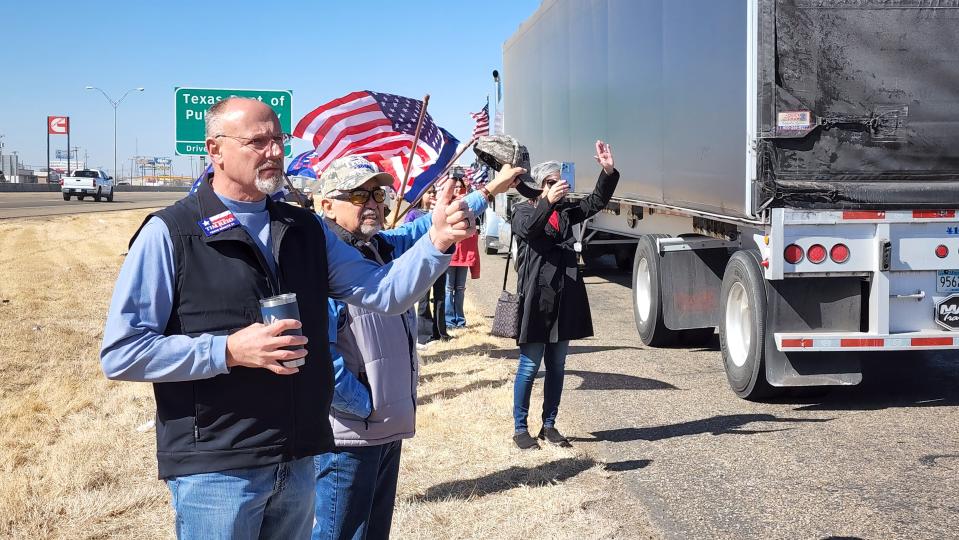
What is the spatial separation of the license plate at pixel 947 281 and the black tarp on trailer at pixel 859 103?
19.0 inches

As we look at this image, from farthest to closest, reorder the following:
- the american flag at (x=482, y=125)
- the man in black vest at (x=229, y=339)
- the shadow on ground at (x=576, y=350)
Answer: the american flag at (x=482, y=125)
the shadow on ground at (x=576, y=350)
the man in black vest at (x=229, y=339)

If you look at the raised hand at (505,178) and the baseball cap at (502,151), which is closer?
Result: the raised hand at (505,178)

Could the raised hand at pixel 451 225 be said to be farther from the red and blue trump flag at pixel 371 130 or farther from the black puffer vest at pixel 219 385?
the red and blue trump flag at pixel 371 130

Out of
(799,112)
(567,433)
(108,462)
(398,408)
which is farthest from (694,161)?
(398,408)

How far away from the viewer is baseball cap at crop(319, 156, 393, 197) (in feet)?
11.8

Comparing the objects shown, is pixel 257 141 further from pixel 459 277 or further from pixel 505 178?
pixel 459 277

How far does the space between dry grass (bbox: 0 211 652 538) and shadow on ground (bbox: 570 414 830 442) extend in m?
0.48

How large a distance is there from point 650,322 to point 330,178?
7314 mm

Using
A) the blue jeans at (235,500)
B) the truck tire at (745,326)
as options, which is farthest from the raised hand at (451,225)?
the truck tire at (745,326)

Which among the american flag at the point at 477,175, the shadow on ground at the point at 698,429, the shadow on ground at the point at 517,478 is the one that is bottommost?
the shadow on ground at the point at 517,478

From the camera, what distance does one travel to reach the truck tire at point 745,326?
7.42m

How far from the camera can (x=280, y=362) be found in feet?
7.86

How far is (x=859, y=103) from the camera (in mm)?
7332

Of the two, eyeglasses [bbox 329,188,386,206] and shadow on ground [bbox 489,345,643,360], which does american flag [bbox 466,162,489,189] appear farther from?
eyeglasses [bbox 329,188,386,206]
